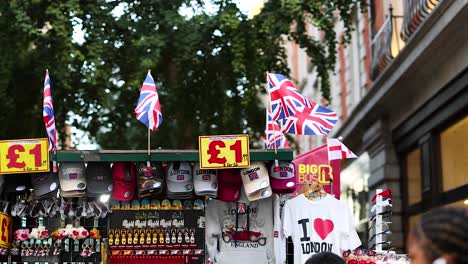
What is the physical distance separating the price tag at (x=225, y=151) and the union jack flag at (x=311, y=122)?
106cm

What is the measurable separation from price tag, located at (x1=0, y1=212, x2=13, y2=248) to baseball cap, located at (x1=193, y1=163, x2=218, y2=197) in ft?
7.58

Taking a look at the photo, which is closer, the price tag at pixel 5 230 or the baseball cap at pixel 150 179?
the price tag at pixel 5 230

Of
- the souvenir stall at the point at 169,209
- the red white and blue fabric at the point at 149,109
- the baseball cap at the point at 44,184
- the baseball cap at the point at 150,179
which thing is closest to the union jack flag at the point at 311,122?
the souvenir stall at the point at 169,209

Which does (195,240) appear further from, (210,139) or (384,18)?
(384,18)

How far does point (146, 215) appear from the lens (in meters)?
9.67

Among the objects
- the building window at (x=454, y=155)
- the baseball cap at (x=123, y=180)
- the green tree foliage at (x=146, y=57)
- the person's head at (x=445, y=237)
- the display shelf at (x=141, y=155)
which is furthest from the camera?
the green tree foliage at (x=146, y=57)

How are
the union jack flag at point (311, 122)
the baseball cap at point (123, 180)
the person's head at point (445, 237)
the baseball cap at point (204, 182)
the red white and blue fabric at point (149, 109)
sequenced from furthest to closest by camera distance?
the union jack flag at point (311, 122)
the red white and blue fabric at point (149, 109)
the baseball cap at point (123, 180)
the baseball cap at point (204, 182)
the person's head at point (445, 237)

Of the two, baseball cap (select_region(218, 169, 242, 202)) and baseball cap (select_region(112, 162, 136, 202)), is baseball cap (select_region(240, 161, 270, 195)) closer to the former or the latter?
baseball cap (select_region(218, 169, 242, 202))

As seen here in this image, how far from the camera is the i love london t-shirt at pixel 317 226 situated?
9602 mm

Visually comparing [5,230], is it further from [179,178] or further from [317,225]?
[317,225]

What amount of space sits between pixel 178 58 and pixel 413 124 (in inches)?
223

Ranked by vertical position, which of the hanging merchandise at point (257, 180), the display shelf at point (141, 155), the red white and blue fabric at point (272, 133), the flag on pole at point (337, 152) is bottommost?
the hanging merchandise at point (257, 180)

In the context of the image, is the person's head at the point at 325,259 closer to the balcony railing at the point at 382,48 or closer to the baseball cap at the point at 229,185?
the baseball cap at the point at 229,185

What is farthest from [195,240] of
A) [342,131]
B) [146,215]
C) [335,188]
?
[342,131]
